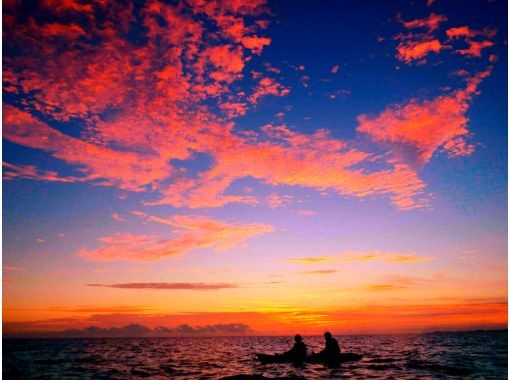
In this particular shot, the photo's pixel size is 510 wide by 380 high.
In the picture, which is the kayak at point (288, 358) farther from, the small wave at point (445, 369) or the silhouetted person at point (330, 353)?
the small wave at point (445, 369)

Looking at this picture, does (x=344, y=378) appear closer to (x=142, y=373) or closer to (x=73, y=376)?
(x=142, y=373)

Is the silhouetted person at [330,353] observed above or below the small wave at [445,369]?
above

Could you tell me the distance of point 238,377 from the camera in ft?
87.8

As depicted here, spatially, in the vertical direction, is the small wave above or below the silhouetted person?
below

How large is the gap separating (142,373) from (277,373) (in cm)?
1088

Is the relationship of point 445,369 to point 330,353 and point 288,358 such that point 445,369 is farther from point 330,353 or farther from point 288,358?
point 288,358

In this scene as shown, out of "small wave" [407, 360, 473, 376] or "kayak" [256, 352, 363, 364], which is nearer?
"small wave" [407, 360, 473, 376]

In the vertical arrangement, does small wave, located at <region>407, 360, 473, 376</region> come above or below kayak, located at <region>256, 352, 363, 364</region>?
below

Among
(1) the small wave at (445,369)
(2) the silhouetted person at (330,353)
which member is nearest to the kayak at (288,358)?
(2) the silhouetted person at (330,353)

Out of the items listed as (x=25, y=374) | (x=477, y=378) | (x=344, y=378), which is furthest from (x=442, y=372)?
(x=25, y=374)

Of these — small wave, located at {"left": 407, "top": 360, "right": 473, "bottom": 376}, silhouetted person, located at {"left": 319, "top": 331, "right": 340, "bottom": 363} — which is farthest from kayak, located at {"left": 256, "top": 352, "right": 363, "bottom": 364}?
small wave, located at {"left": 407, "top": 360, "right": 473, "bottom": 376}

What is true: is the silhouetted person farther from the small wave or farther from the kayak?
the small wave

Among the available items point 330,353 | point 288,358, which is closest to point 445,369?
point 330,353

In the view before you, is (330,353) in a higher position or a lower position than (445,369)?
higher
